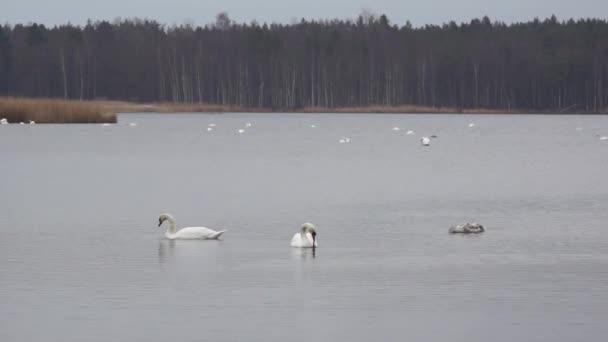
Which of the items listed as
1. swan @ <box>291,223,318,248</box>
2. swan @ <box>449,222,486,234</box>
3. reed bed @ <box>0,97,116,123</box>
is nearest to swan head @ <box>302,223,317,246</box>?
swan @ <box>291,223,318,248</box>

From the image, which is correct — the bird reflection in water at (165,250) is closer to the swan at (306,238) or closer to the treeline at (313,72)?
the swan at (306,238)

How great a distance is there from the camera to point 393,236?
18562 mm

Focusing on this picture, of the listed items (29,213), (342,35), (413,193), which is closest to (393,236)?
(29,213)

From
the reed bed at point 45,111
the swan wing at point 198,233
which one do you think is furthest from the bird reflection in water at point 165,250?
the reed bed at point 45,111

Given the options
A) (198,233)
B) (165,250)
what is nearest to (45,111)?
(198,233)

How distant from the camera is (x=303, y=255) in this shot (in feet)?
53.6

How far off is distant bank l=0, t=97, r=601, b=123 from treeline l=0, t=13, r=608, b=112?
1049 mm

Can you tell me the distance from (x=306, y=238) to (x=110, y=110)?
262 feet

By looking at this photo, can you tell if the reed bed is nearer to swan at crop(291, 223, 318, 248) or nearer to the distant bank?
the distant bank

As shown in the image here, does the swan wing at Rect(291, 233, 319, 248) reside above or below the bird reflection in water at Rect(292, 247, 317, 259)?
above

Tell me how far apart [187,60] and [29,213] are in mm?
98298

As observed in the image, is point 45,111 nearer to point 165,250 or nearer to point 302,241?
point 165,250

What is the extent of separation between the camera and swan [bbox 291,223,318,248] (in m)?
16.8

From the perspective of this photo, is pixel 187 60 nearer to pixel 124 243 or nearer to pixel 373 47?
pixel 373 47
